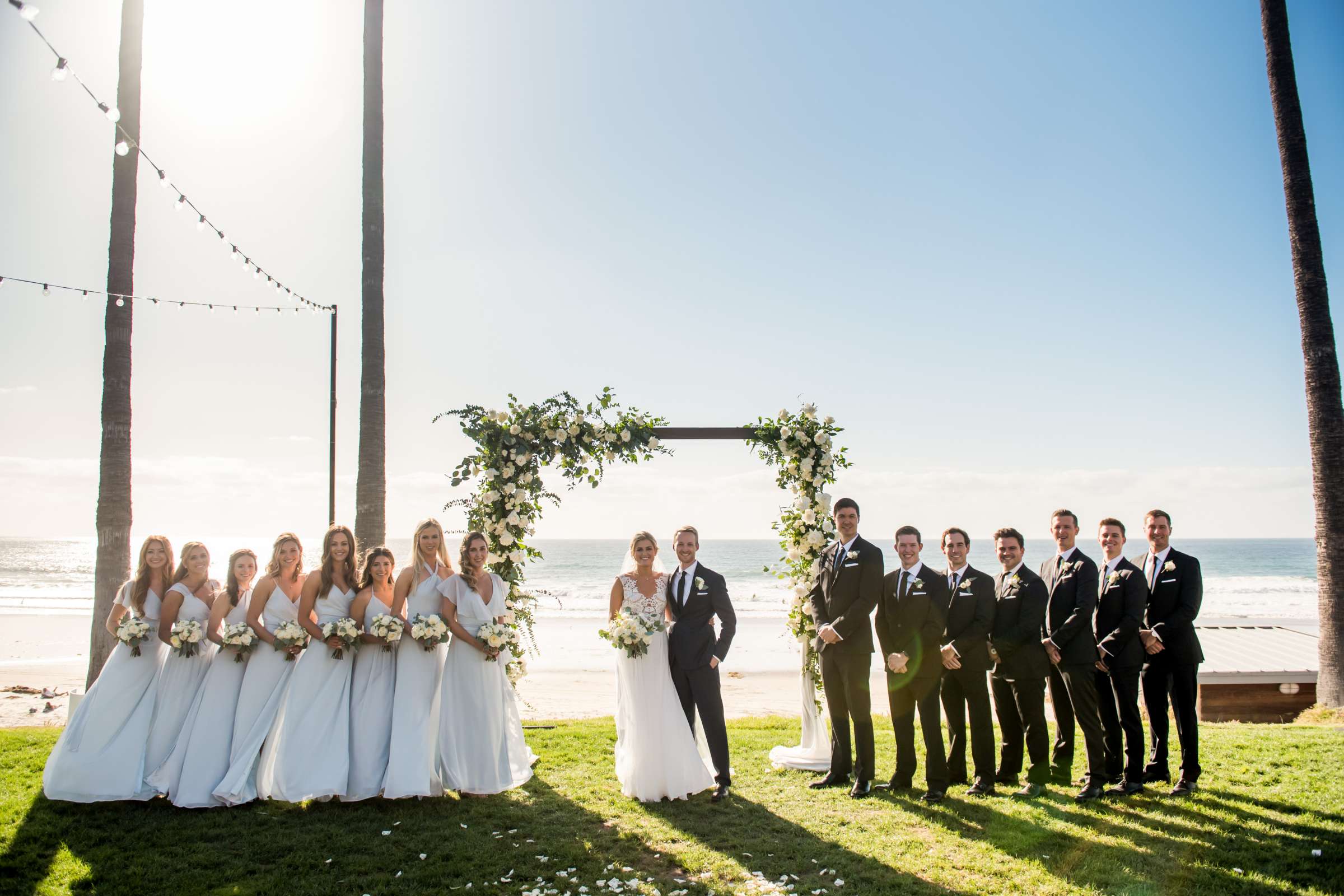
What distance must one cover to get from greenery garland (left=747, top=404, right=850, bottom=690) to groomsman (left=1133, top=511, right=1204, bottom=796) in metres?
2.67

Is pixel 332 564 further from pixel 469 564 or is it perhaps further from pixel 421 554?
pixel 469 564

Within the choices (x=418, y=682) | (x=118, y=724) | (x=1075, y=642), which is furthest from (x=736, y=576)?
(x=118, y=724)

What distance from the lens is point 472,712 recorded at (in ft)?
20.7

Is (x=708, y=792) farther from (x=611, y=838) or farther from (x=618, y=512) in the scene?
(x=618, y=512)

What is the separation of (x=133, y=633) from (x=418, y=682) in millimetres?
2160

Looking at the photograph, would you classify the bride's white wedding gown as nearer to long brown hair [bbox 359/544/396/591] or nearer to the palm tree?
long brown hair [bbox 359/544/396/591]

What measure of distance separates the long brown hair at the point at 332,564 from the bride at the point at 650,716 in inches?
83.9

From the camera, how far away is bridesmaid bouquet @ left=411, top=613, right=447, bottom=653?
6.08 metres

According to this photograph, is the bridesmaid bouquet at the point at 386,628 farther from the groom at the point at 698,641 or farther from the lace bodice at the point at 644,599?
the groom at the point at 698,641

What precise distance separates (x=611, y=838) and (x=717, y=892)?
3.82ft

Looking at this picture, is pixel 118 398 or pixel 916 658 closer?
pixel 916 658

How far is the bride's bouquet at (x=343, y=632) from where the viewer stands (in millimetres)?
5980

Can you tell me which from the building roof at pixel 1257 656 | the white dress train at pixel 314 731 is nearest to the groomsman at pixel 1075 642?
the building roof at pixel 1257 656

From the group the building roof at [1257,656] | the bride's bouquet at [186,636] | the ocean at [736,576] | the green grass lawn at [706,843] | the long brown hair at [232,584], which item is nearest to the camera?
the green grass lawn at [706,843]
